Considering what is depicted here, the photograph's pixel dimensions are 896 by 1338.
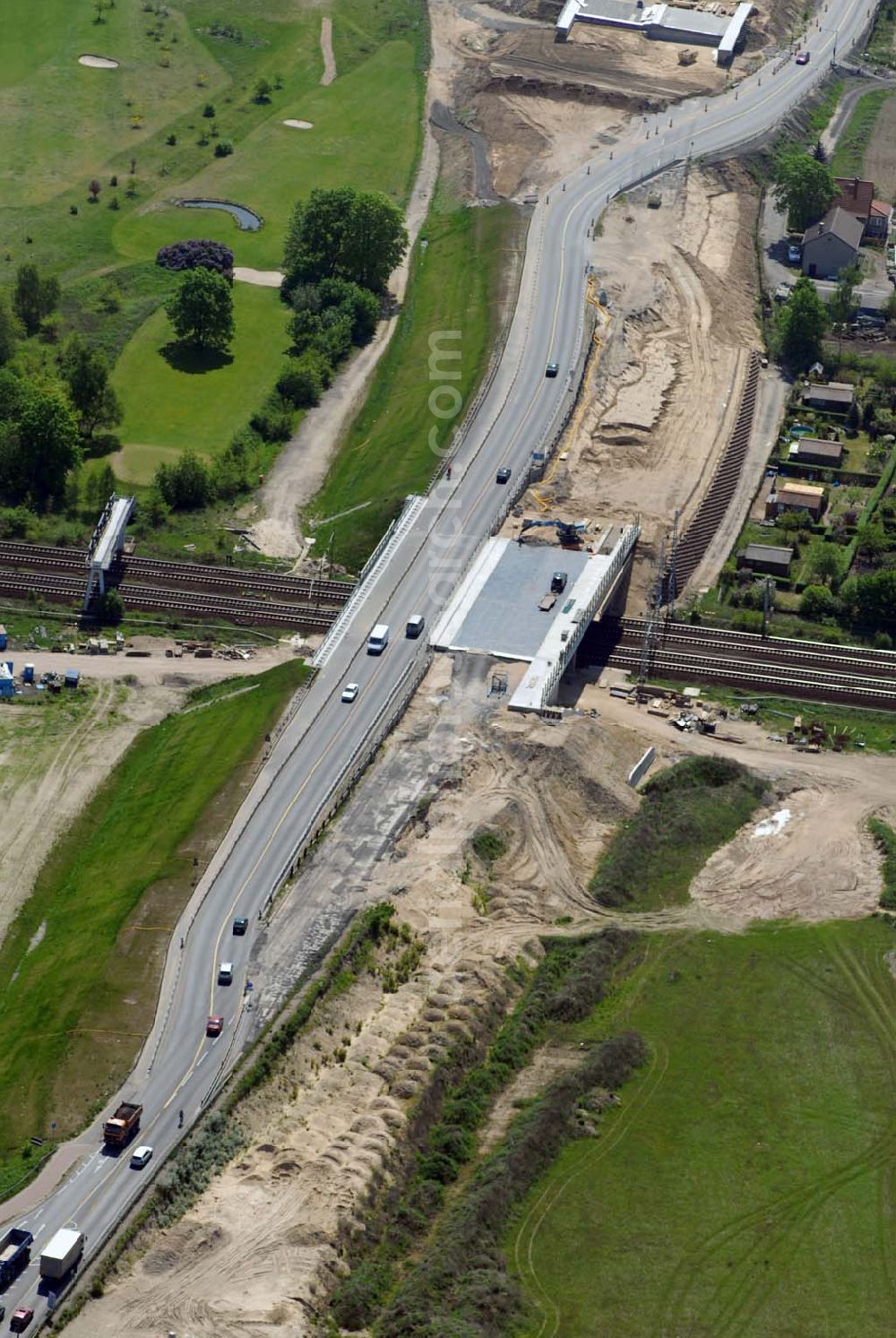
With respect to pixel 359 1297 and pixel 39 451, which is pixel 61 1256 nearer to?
pixel 359 1297

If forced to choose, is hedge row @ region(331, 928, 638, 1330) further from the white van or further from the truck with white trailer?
the white van

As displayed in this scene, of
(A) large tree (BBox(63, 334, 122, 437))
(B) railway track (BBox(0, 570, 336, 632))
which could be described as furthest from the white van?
(A) large tree (BBox(63, 334, 122, 437))

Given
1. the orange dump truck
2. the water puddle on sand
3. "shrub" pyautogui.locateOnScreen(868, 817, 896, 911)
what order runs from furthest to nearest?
the water puddle on sand < "shrub" pyautogui.locateOnScreen(868, 817, 896, 911) < the orange dump truck

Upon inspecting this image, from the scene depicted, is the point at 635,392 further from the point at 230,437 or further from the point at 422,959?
the point at 422,959

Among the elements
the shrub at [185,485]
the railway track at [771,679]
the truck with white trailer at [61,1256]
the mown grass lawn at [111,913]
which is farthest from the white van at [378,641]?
the truck with white trailer at [61,1256]

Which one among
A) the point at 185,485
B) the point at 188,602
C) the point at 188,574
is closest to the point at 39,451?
the point at 185,485

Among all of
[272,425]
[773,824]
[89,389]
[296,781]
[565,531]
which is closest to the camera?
[296,781]
